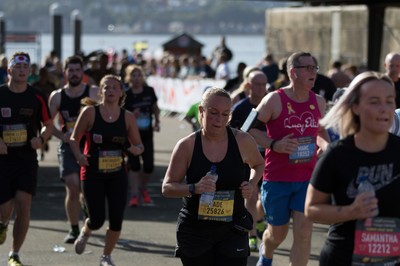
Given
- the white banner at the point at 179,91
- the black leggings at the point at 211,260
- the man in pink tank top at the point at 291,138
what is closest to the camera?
the black leggings at the point at 211,260

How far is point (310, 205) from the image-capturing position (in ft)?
18.1

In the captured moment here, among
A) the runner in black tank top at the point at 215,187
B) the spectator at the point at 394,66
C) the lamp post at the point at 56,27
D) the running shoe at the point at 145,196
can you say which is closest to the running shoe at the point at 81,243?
the runner in black tank top at the point at 215,187

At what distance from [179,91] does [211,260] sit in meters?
23.2

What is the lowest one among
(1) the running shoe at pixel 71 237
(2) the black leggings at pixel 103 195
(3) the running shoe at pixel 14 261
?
(1) the running shoe at pixel 71 237

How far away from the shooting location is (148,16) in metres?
142

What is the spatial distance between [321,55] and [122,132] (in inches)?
762

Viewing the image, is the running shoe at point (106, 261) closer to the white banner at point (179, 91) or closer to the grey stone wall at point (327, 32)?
the grey stone wall at point (327, 32)

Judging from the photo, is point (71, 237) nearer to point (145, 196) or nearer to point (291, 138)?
point (145, 196)

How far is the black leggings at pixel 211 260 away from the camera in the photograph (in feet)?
23.0

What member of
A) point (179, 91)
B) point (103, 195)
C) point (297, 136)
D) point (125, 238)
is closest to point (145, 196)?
point (125, 238)

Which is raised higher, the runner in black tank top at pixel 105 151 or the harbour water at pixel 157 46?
the runner in black tank top at pixel 105 151

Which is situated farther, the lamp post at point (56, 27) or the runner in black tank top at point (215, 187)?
the lamp post at point (56, 27)

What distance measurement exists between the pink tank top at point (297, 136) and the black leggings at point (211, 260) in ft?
5.67

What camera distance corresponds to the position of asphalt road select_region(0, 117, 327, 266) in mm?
10242
